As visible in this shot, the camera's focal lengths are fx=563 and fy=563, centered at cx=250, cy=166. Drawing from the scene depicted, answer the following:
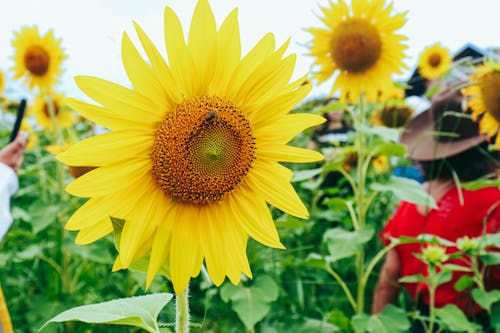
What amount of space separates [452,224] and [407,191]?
1.37ft

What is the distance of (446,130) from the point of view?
6.51 ft

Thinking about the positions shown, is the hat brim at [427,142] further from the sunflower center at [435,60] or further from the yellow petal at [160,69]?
the yellow petal at [160,69]

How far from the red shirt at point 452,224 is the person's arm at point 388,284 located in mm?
29

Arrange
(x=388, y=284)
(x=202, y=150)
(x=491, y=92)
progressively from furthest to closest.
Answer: (x=388, y=284)
(x=491, y=92)
(x=202, y=150)

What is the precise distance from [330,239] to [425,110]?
34.8 inches

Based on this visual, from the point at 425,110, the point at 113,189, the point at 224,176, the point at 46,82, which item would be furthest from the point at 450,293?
the point at 46,82

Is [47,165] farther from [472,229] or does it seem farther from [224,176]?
[224,176]

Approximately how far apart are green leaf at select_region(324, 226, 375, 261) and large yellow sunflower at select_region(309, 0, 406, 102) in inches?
17.4

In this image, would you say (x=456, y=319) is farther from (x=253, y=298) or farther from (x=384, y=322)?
(x=253, y=298)

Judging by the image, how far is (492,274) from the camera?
1668mm

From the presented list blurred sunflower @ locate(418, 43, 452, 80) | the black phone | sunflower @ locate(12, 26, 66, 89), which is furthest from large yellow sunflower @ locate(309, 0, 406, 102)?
blurred sunflower @ locate(418, 43, 452, 80)

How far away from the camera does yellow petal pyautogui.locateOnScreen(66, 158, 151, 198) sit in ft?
1.98

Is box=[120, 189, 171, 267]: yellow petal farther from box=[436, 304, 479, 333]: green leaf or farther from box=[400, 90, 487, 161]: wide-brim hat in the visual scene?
box=[400, 90, 487, 161]: wide-brim hat

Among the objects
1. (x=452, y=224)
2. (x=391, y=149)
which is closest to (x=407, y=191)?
(x=391, y=149)
